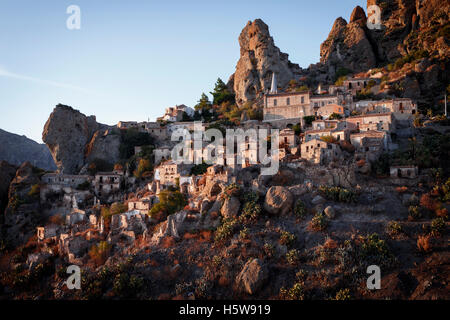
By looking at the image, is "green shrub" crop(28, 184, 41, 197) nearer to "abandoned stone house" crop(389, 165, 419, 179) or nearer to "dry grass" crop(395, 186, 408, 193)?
"abandoned stone house" crop(389, 165, 419, 179)

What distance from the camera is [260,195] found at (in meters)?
32.3

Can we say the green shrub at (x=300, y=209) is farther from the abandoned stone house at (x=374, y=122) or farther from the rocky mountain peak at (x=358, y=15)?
the rocky mountain peak at (x=358, y=15)

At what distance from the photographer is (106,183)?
4547 centimetres

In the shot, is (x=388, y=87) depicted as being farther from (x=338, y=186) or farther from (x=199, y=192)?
(x=199, y=192)

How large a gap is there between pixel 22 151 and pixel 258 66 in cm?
4714

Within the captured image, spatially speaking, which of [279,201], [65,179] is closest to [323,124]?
[279,201]

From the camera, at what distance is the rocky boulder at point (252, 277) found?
953 inches

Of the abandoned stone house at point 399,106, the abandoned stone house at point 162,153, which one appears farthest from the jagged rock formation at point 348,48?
the abandoned stone house at point 162,153

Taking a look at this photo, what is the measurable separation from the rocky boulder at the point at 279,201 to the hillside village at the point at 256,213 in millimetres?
120

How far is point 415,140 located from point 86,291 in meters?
32.9

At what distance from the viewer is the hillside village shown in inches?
976

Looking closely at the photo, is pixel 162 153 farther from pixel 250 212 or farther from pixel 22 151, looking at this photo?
pixel 22 151

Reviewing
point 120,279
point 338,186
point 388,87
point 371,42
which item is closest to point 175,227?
point 120,279

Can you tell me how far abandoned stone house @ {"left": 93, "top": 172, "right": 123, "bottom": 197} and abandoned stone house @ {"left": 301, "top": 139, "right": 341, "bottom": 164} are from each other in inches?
858
